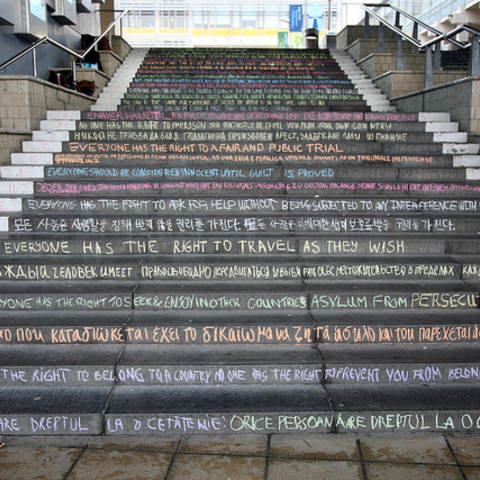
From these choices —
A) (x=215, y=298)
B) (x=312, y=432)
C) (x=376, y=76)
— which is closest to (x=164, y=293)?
(x=215, y=298)

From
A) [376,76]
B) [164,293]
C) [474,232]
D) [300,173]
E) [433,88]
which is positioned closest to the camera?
→ [164,293]

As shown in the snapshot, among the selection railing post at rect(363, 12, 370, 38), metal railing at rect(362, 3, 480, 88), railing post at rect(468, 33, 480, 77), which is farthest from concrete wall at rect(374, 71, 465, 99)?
railing post at rect(363, 12, 370, 38)

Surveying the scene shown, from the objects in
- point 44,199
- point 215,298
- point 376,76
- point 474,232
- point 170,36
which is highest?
point 170,36

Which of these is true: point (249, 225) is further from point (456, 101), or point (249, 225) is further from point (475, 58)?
point (475, 58)

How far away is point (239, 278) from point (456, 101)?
15.5ft

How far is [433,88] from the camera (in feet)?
22.6

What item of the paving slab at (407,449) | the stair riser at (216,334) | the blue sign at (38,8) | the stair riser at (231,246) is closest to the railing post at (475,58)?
the stair riser at (231,246)

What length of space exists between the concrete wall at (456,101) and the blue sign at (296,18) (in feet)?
59.1

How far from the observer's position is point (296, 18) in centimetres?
2341

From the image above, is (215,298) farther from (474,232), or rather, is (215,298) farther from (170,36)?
(170,36)

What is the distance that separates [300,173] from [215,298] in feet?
8.22

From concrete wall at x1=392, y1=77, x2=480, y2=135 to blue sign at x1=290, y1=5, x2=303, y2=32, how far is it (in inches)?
709

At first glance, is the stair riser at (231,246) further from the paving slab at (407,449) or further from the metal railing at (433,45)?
the metal railing at (433,45)

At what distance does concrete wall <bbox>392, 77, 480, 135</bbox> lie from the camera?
6043 mm
